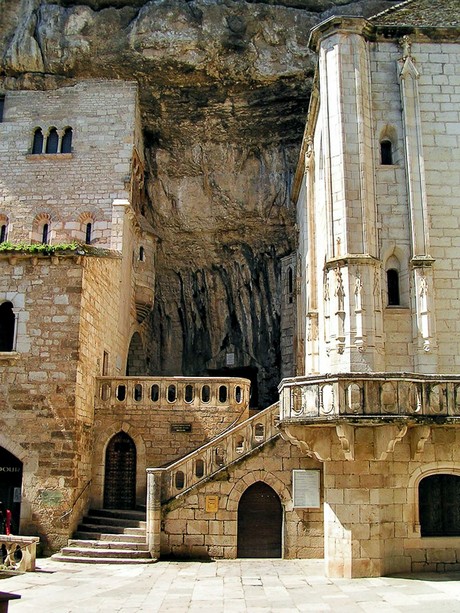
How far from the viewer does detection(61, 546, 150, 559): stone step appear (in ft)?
47.9

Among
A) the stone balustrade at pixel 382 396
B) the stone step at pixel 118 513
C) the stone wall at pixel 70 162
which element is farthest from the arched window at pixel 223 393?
the stone wall at pixel 70 162

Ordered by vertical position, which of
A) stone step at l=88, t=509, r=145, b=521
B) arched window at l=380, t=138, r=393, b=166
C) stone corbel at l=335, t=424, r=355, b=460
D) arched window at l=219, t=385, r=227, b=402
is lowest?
stone step at l=88, t=509, r=145, b=521

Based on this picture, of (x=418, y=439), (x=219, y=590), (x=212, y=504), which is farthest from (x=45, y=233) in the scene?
(x=418, y=439)

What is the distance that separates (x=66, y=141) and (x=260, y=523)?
1601 centimetres

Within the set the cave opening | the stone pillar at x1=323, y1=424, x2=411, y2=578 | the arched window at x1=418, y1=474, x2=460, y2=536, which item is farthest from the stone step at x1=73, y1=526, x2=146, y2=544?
the cave opening

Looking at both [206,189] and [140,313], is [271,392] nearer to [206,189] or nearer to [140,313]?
[140,313]

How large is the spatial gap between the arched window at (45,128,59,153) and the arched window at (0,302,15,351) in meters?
9.06

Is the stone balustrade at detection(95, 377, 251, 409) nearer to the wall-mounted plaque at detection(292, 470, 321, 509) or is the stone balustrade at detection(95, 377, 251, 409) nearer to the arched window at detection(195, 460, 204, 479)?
the arched window at detection(195, 460, 204, 479)

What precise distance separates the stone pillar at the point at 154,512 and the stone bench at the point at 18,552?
2545 millimetres

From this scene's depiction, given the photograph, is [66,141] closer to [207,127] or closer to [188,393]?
[207,127]

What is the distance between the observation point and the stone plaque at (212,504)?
49.0ft

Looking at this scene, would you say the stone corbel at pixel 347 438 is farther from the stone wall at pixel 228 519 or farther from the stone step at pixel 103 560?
the stone step at pixel 103 560

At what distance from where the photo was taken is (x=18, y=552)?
13758mm

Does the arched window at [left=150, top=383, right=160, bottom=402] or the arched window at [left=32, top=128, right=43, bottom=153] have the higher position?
the arched window at [left=32, top=128, right=43, bottom=153]
